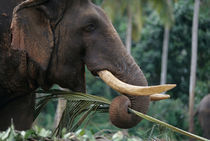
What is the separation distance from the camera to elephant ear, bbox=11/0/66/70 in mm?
4262

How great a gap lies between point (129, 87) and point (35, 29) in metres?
1.19

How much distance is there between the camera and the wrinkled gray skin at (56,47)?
4316mm

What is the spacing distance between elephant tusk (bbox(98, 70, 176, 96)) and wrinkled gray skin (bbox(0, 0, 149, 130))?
0.12 m

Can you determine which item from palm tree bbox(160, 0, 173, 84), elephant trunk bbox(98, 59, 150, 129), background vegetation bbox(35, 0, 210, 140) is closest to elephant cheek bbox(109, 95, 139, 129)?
elephant trunk bbox(98, 59, 150, 129)

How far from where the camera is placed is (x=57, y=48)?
4.45 metres

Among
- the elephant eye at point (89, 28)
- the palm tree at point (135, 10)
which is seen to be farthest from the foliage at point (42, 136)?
the palm tree at point (135, 10)

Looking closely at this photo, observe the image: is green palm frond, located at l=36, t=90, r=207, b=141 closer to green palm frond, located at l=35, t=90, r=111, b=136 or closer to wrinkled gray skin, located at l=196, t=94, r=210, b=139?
green palm frond, located at l=35, t=90, r=111, b=136

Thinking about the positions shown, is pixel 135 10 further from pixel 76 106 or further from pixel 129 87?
pixel 129 87

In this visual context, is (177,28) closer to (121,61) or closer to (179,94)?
(179,94)

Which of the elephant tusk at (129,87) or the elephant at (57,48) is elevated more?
the elephant at (57,48)

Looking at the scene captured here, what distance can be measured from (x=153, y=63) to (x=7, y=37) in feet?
80.3

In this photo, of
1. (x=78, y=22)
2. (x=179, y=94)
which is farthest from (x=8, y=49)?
(x=179, y=94)

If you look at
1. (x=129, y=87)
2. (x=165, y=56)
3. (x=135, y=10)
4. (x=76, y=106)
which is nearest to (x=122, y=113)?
(x=129, y=87)

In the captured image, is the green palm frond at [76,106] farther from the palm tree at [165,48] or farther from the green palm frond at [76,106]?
the palm tree at [165,48]
